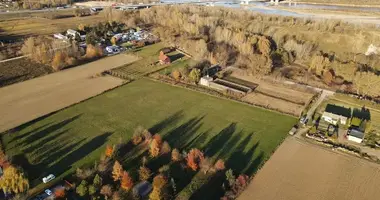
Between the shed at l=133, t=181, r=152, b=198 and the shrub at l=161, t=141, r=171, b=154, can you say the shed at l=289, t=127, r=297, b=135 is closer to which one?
the shrub at l=161, t=141, r=171, b=154

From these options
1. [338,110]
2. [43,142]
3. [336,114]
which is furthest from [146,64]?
[336,114]

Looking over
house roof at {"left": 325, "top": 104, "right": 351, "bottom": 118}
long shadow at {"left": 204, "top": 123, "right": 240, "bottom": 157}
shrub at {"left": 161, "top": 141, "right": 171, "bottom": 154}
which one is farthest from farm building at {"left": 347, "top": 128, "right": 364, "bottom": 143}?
shrub at {"left": 161, "top": 141, "right": 171, "bottom": 154}

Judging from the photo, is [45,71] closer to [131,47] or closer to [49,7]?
[131,47]

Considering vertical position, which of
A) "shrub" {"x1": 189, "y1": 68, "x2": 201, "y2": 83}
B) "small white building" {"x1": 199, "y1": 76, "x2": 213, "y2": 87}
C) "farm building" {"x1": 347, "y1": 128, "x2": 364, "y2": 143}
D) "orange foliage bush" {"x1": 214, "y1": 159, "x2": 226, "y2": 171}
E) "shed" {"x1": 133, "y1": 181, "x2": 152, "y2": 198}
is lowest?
"shed" {"x1": 133, "y1": 181, "x2": 152, "y2": 198}

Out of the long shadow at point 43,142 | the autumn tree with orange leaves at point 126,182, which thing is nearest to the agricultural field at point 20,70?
the long shadow at point 43,142

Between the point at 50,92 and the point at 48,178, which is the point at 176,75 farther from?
the point at 48,178

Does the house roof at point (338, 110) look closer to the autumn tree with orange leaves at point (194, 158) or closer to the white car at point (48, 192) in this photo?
the autumn tree with orange leaves at point (194, 158)

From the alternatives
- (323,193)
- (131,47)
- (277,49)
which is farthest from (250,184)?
(131,47)
